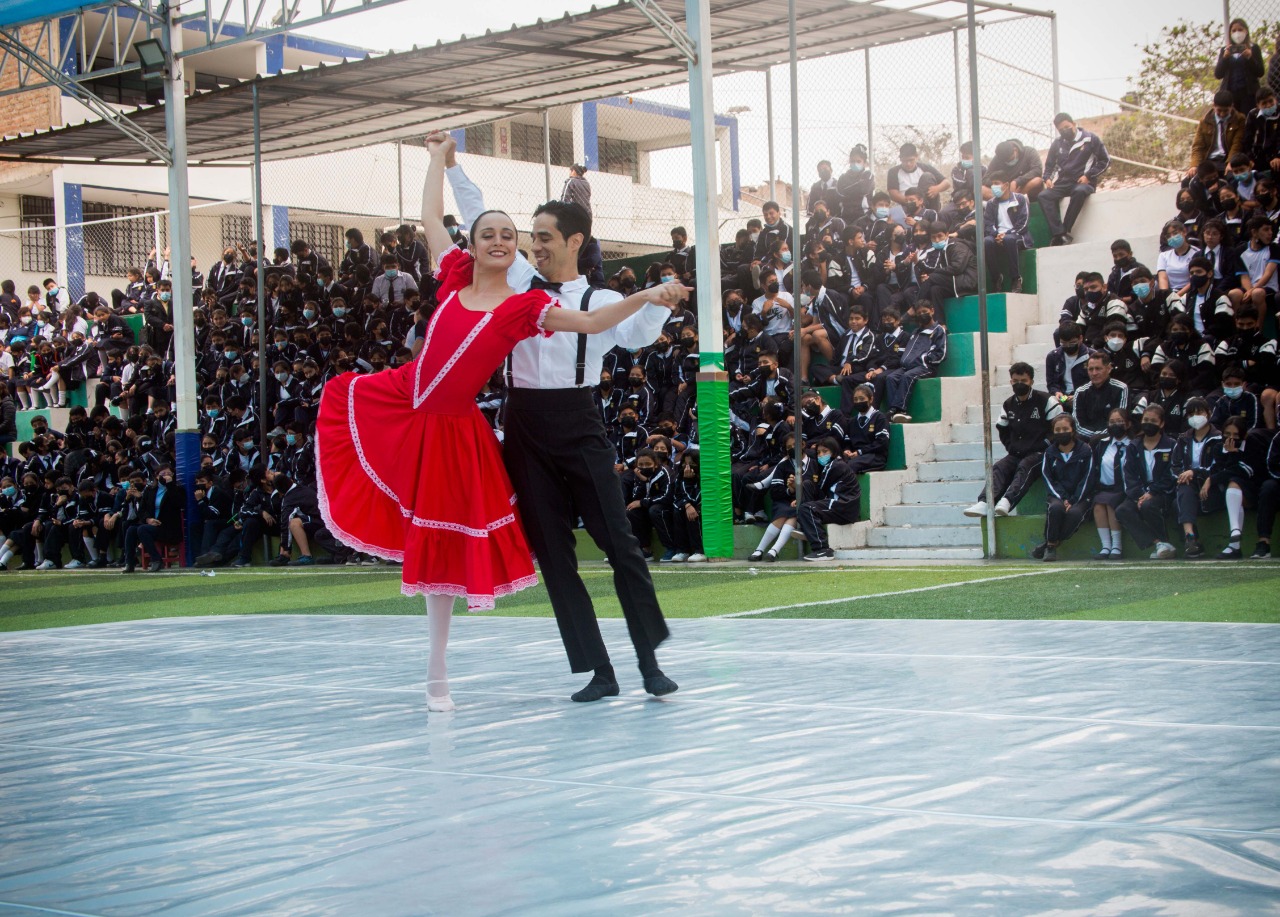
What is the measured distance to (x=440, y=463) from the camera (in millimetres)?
5129

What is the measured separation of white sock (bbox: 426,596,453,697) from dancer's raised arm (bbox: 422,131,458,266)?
127cm

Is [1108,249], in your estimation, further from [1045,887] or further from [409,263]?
[1045,887]

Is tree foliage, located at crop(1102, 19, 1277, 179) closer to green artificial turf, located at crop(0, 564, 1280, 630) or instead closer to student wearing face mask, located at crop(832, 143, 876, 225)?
student wearing face mask, located at crop(832, 143, 876, 225)

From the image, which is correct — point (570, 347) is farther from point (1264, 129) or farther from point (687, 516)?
point (1264, 129)

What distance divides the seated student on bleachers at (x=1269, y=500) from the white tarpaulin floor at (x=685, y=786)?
5356 millimetres

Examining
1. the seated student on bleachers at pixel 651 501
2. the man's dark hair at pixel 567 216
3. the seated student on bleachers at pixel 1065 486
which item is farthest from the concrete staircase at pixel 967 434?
the man's dark hair at pixel 567 216

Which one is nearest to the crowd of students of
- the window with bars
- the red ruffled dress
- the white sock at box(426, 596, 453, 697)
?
the red ruffled dress

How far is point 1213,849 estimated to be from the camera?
9.36 ft

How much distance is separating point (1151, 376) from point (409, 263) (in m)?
11.4

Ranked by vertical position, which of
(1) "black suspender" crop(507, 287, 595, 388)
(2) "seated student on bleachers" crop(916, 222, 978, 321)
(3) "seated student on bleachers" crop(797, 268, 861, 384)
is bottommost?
(1) "black suspender" crop(507, 287, 595, 388)

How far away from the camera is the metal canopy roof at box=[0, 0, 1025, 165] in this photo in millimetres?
16531

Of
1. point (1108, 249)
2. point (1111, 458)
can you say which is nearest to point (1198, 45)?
point (1108, 249)

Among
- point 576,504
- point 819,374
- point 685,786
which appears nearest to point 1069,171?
point 819,374

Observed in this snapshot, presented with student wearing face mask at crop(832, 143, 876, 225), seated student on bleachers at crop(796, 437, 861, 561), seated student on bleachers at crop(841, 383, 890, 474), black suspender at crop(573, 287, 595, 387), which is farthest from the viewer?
student wearing face mask at crop(832, 143, 876, 225)
